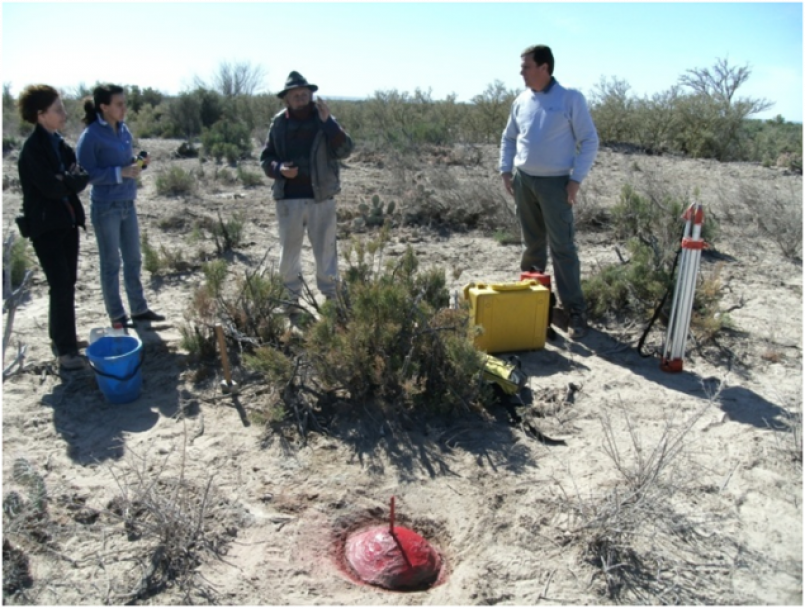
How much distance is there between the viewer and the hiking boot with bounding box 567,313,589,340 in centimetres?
526

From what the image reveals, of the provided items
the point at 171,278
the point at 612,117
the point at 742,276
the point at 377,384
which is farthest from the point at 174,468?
the point at 612,117

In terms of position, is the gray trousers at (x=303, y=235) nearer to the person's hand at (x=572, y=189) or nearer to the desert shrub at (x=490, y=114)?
the person's hand at (x=572, y=189)

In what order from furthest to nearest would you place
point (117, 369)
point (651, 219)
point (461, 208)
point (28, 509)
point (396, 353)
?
point (461, 208)
point (651, 219)
point (117, 369)
point (396, 353)
point (28, 509)

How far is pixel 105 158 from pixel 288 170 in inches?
51.3

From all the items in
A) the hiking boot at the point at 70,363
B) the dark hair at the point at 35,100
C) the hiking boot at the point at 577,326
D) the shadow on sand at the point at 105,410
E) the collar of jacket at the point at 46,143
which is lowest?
the shadow on sand at the point at 105,410

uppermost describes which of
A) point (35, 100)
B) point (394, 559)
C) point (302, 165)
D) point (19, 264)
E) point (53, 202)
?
point (35, 100)

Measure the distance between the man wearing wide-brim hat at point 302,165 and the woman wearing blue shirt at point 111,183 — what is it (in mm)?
1027

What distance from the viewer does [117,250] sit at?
5.11m

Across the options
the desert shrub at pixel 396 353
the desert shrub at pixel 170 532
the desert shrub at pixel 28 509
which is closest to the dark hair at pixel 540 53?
the desert shrub at pixel 396 353

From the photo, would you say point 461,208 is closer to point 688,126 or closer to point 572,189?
point 572,189

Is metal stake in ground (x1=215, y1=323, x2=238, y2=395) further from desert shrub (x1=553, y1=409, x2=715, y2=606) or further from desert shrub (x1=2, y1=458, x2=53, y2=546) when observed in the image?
desert shrub (x1=553, y1=409, x2=715, y2=606)

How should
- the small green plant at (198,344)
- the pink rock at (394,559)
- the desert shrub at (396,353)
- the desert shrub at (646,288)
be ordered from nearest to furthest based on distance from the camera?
the pink rock at (394,559) → the desert shrub at (396,353) → the small green plant at (198,344) → the desert shrub at (646,288)

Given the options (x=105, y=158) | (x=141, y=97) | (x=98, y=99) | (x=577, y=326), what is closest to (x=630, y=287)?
(x=577, y=326)

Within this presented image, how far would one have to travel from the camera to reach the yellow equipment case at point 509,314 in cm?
480
